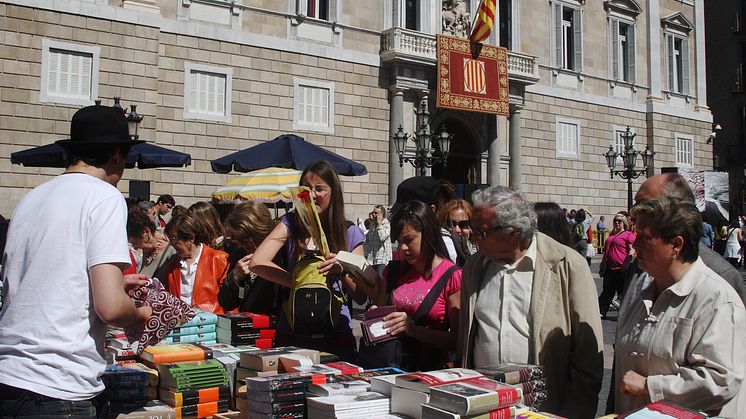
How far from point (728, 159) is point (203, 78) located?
33.3m

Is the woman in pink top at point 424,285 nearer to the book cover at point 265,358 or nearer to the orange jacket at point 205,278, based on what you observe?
the book cover at point 265,358

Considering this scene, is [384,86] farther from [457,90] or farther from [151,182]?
[151,182]

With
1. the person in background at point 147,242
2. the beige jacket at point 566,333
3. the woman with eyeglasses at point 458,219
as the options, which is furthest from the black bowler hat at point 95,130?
the woman with eyeglasses at point 458,219

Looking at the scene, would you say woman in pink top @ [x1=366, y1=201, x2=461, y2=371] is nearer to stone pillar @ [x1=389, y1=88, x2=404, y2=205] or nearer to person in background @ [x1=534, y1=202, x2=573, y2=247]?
person in background @ [x1=534, y1=202, x2=573, y2=247]

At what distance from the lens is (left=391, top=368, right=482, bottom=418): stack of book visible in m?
2.65

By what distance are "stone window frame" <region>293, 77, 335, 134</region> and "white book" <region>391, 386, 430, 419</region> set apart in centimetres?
1671

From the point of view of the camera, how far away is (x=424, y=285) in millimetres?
3961

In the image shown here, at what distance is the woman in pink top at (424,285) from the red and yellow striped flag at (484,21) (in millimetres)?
18515

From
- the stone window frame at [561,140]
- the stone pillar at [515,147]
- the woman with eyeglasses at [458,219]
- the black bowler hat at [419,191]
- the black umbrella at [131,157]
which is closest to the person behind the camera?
the black bowler hat at [419,191]

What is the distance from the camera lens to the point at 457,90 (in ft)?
72.7

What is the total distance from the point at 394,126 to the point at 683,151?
15.5 metres

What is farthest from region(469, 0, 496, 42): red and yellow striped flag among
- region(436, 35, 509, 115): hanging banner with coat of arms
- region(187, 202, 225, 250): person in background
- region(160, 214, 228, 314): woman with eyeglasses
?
region(160, 214, 228, 314): woman with eyeglasses

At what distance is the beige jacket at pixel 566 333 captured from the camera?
3348 mm

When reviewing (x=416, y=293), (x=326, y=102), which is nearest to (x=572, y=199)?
(x=326, y=102)
